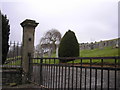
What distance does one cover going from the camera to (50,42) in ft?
103

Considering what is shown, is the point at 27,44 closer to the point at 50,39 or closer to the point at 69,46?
the point at 69,46

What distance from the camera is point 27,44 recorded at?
21.0 feet

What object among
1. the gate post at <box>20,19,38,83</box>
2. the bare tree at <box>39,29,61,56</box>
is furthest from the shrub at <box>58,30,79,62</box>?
the bare tree at <box>39,29,61,56</box>

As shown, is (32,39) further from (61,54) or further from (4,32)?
(61,54)

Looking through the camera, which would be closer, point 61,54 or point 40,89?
point 40,89

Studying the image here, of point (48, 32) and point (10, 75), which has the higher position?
point (48, 32)


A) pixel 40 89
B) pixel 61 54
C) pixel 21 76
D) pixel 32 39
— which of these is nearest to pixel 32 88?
pixel 40 89

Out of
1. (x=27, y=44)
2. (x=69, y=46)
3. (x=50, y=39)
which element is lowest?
(x=27, y=44)

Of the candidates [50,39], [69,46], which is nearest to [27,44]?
[69,46]

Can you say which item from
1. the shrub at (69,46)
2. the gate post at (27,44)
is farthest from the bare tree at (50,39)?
the gate post at (27,44)

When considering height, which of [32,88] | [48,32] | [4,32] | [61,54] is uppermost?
[48,32]

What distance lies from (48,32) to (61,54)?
16866mm

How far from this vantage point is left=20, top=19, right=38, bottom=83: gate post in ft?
20.6

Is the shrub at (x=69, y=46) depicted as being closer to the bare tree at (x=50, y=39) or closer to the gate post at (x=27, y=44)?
the gate post at (x=27, y=44)
